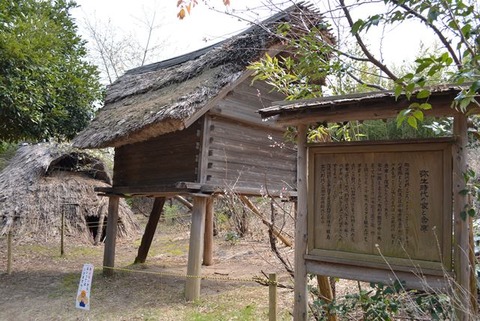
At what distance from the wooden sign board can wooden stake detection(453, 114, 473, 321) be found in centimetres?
5

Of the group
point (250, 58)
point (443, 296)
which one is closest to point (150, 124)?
point (250, 58)

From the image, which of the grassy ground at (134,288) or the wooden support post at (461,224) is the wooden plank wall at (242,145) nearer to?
the grassy ground at (134,288)

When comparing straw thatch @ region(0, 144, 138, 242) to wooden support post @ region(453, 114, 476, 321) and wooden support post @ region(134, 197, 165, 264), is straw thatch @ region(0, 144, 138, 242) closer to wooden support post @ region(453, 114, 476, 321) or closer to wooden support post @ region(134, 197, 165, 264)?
wooden support post @ region(134, 197, 165, 264)

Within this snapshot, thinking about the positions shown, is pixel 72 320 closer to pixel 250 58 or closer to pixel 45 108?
pixel 45 108

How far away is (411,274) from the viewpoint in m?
3.27

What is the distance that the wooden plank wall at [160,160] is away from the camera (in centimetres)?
741

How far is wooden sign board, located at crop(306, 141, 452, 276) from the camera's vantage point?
3229 mm

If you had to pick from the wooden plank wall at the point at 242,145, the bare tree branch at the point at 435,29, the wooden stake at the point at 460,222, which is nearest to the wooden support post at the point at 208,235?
the wooden plank wall at the point at 242,145

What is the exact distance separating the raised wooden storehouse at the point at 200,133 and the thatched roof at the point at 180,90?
2 centimetres

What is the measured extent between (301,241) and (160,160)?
490 cm

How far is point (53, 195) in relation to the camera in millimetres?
13477

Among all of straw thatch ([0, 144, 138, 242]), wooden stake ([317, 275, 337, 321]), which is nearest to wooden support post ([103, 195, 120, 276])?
straw thatch ([0, 144, 138, 242])

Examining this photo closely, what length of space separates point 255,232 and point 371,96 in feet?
Result: 32.0

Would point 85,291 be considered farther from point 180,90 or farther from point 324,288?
point 180,90
